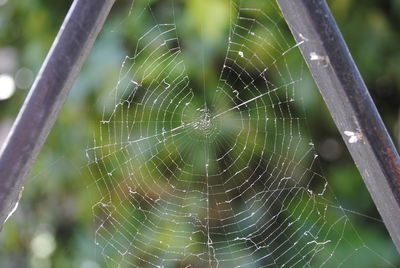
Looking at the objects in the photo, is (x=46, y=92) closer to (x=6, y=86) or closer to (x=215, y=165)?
(x=215, y=165)

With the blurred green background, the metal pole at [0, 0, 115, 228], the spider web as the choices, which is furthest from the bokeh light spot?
the metal pole at [0, 0, 115, 228]

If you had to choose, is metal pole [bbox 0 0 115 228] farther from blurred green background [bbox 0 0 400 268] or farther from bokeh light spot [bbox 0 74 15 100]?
bokeh light spot [bbox 0 74 15 100]

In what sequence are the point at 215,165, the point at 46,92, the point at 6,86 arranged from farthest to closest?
the point at 6,86, the point at 215,165, the point at 46,92

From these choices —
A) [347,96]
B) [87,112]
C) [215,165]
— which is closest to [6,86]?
[87,112]

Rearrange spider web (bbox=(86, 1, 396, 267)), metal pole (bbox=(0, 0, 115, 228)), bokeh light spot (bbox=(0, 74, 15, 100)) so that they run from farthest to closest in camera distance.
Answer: bokeh light spot (bbox=(0, 74, 15, 100)) < spider web (bbox=(86, 1, 396, 267)) < metal pole (bbox=(0, 0, 115, 228))

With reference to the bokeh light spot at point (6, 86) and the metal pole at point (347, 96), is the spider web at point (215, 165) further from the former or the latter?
the metal pole at point (347, 96)

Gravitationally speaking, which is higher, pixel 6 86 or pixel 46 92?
pixel 6 86

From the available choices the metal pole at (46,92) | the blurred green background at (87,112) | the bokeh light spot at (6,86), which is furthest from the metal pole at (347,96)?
the bokeh light spot at (6,86)
